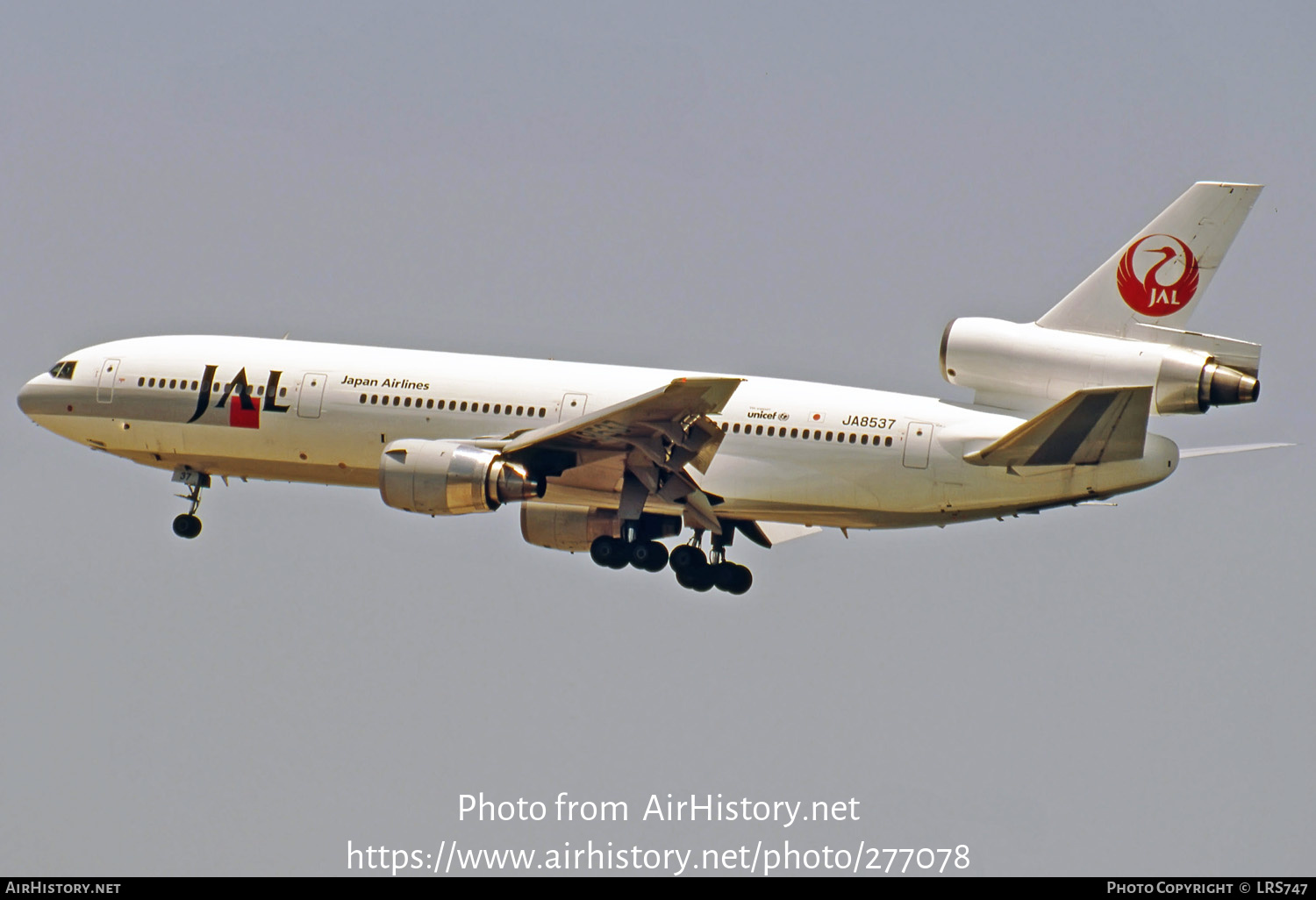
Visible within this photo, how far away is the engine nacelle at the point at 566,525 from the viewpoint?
155 feet

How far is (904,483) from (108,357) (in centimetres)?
1915

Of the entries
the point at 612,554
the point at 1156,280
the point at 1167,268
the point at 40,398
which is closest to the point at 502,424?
the point at 612,554

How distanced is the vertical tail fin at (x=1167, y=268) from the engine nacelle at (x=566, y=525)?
36.3 feet

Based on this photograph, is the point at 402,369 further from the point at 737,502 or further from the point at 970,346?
the point at 970,346

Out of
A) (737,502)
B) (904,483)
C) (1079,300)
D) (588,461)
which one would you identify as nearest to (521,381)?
(588,461)

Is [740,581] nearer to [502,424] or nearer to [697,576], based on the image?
[697,576]

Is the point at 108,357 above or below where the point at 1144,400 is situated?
above

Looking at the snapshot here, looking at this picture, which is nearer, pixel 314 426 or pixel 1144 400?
pixel 1144 400

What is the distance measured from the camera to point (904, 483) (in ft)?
139

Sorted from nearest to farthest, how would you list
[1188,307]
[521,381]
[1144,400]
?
[1144,400], [1188,307], [521,381]

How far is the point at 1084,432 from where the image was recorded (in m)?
39.6

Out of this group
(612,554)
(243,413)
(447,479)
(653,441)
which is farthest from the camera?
(612,554)

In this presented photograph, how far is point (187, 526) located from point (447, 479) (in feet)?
32.3

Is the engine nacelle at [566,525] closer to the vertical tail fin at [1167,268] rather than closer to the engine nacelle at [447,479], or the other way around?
the engine nacelle at [447,479]
